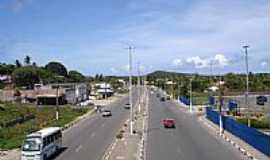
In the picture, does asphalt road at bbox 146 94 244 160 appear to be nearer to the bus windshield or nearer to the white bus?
the white bus

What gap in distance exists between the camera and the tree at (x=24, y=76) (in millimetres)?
153125

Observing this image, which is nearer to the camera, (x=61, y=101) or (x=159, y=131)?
(x=159, y=131)

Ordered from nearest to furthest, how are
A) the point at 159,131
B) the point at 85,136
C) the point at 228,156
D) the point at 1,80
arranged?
the point at 228,156
the point at 85,136
the point at 159,131
the point at 1,80

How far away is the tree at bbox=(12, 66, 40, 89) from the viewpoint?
153m

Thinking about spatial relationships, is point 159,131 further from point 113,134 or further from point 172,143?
point 172,143

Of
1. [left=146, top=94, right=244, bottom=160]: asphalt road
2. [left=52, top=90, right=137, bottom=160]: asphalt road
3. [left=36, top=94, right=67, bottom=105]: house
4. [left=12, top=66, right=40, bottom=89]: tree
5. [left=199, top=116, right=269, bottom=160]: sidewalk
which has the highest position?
[left=12, top=66, right=40, bottom=89]: tree

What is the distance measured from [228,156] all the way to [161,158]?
202 inches

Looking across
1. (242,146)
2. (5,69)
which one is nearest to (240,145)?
(242,146)

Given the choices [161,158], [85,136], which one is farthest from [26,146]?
[85,136]

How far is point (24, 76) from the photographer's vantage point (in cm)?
15438

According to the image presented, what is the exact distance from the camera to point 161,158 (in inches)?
1324

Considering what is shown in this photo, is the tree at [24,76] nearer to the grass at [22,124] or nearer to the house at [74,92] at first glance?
the house at [74,92]

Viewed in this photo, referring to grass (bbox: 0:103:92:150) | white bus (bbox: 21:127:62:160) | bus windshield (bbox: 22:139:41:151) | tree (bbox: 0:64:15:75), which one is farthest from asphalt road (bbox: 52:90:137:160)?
tree (bbox: 0:64:15:75)

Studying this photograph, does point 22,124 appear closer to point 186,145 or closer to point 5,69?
point 186,145
